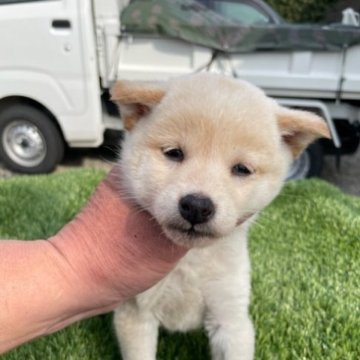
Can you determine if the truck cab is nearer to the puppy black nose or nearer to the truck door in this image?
the truck door

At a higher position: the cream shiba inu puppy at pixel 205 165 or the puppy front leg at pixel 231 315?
the cream shiba inu puppy at pixel 205 165

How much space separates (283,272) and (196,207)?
1.77 meters

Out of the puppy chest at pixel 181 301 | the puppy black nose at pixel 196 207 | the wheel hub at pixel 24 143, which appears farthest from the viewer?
the wheel hub at pixel 24 143

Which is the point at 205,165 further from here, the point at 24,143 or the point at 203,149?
the point at 24,143

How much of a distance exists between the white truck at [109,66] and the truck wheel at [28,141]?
186 millimetres

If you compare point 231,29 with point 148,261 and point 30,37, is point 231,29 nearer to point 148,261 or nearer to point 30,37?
point 30,37

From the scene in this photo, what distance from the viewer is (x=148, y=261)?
1554 millimetres

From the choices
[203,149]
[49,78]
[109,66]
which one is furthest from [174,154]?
[49,78]

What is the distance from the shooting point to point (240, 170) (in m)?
1.67

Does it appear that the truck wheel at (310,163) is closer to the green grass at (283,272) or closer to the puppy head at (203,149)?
the green grass at (283,272)

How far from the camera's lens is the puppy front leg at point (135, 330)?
2.11m

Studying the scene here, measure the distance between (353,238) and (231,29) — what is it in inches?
114

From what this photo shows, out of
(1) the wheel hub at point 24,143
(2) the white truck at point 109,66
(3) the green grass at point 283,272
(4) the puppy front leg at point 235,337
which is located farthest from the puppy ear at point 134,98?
(1) the wheel hub at point 24,143

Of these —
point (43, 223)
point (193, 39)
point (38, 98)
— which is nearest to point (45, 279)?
point (43, 223)
